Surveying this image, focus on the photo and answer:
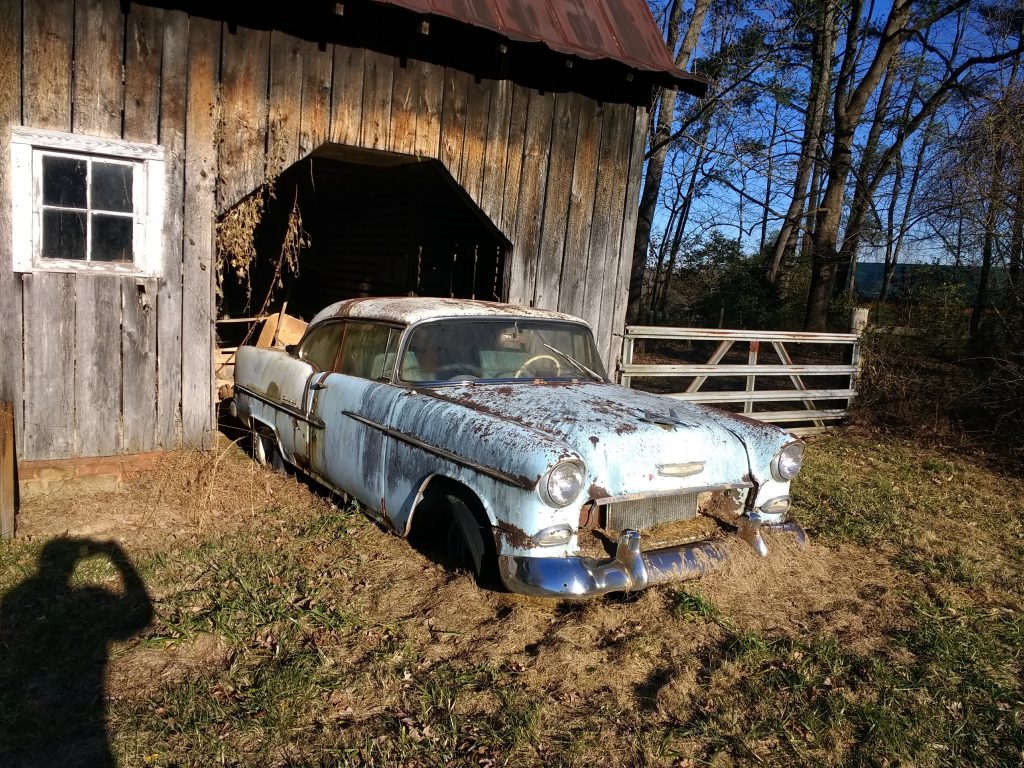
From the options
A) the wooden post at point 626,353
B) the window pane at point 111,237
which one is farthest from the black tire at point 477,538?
the wooden post at point 626,353

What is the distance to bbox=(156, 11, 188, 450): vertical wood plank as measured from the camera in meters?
5.67

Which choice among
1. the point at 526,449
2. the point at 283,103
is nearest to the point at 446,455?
the point at 526,449

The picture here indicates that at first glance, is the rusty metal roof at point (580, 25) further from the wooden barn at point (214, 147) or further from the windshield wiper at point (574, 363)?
the windshield wiper at point (574, 363)

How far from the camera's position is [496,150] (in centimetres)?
725

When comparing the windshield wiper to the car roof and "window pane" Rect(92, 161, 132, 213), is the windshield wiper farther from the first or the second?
"window pane" Rect(92, 161, 132, 213)

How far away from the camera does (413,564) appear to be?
4.41m

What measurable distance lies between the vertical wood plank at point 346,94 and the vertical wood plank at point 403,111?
12.4 inches

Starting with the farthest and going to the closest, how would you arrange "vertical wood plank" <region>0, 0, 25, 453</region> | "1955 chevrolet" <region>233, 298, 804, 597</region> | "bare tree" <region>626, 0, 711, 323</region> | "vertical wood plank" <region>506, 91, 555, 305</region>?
1. "bare tree" <region>626, 0, 711, 323</region>
2. "vertical wood plank" <region>506, 91, 555, 305</region>
3. "vertical wood plank" <region>0, 0, 25, 453</region>
4. "1955 chevrolet" <region>233, 298, 804, 597</region>

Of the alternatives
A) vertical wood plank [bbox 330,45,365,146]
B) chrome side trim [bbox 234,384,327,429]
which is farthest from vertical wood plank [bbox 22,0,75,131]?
chrome side trim [bbox 234,384,327,429]

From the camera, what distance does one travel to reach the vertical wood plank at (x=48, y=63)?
5.15 m

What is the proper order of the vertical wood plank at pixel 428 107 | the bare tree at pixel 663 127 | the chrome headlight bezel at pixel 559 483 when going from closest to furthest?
the chrome headlight bezel at pixel 559 483, the vertical wood plank at pixel 428 107, the bare tree at pixel 663 127

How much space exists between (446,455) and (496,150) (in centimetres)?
431

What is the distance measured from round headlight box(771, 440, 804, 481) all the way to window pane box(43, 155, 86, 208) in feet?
16.8

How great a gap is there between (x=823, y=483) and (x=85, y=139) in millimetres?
6672
